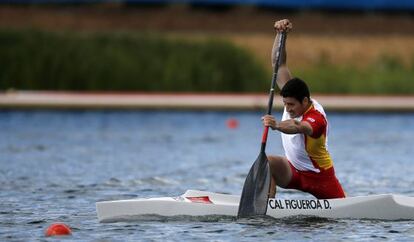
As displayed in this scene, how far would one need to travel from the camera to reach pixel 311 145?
13.9m

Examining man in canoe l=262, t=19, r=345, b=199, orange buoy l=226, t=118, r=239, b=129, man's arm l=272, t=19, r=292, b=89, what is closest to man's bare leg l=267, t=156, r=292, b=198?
man in canoe l=262, t=19, r=345, b=199

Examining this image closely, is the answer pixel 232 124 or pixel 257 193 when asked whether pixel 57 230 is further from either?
pixel 232 124

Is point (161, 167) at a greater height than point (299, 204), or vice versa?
point (299, 204)

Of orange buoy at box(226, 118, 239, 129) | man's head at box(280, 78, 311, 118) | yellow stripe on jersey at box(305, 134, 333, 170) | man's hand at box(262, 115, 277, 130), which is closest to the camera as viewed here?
man's hand at box(262, 115, 277, 130)

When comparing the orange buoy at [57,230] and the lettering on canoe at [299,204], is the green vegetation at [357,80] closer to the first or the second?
the lettering on canoe at [299,204]

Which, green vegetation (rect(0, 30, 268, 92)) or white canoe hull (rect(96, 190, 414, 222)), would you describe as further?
green vegetation (rect(0, 30, 268, 92))

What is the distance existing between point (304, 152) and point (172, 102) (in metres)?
20.3

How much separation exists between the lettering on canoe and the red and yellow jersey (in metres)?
0.38

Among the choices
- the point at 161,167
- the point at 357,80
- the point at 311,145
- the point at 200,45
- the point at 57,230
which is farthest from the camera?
the point at 200,45

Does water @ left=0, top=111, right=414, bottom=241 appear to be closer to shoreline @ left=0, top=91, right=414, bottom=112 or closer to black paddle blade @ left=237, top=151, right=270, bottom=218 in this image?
black paddle blade @ left=237, top=151, right=270, bottom=218

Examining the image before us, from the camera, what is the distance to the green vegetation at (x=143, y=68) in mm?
36562

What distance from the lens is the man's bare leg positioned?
549 inches

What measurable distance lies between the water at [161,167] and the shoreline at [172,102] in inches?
16.2

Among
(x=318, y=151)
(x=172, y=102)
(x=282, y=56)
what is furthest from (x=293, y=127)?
(x=172, y=102)
